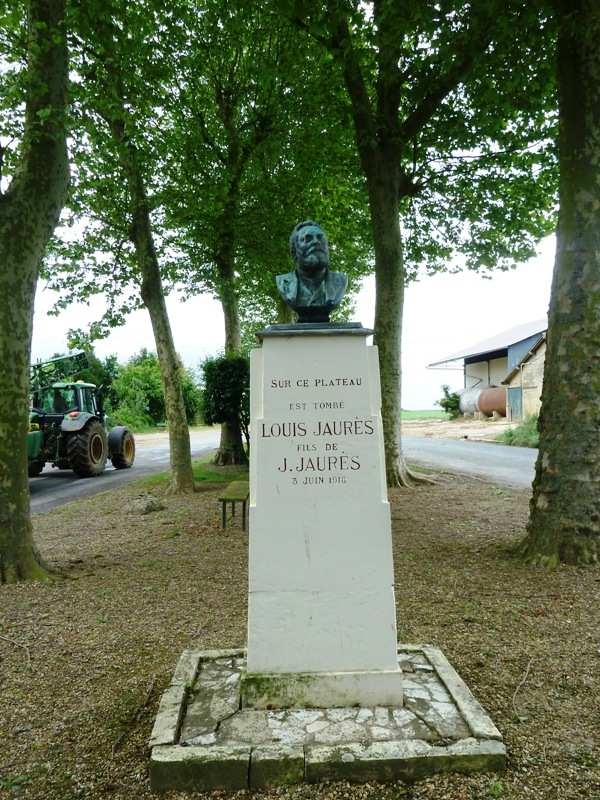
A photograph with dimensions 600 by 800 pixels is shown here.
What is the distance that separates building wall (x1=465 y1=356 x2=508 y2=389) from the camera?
39.0 m

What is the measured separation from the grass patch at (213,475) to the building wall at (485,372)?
28.1 m

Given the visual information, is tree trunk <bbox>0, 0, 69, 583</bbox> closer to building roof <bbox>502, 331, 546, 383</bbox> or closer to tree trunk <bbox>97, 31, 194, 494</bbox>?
tree trunk <bbox>97, 31, 194, 494</bbox>

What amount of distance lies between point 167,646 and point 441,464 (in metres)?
12.5

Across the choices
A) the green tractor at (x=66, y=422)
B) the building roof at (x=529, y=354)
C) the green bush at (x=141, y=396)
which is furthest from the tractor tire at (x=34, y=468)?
the building roof at (x=529, y=354)

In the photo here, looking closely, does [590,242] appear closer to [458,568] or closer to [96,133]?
[458,568]

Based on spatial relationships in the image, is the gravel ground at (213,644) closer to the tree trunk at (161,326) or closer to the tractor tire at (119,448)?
the tree trunk at (161,326)

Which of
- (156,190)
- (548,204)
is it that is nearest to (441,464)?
(548,204)

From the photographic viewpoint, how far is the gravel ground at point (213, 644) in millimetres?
2629

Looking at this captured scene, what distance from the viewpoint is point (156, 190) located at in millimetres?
12164

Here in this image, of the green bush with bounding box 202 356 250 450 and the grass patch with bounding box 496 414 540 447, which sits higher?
the green bush with bounding box 202 356 250 450

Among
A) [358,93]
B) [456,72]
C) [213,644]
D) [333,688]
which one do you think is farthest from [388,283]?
[333,688]

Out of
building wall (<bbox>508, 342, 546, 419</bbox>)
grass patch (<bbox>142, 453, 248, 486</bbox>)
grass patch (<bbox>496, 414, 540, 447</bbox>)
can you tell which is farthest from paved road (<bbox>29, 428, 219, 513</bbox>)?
building wall (<bbox>508, 342, 546, 419</bbox>)

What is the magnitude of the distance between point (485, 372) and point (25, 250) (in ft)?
128

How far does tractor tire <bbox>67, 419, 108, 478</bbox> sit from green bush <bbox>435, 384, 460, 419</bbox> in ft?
98.9
